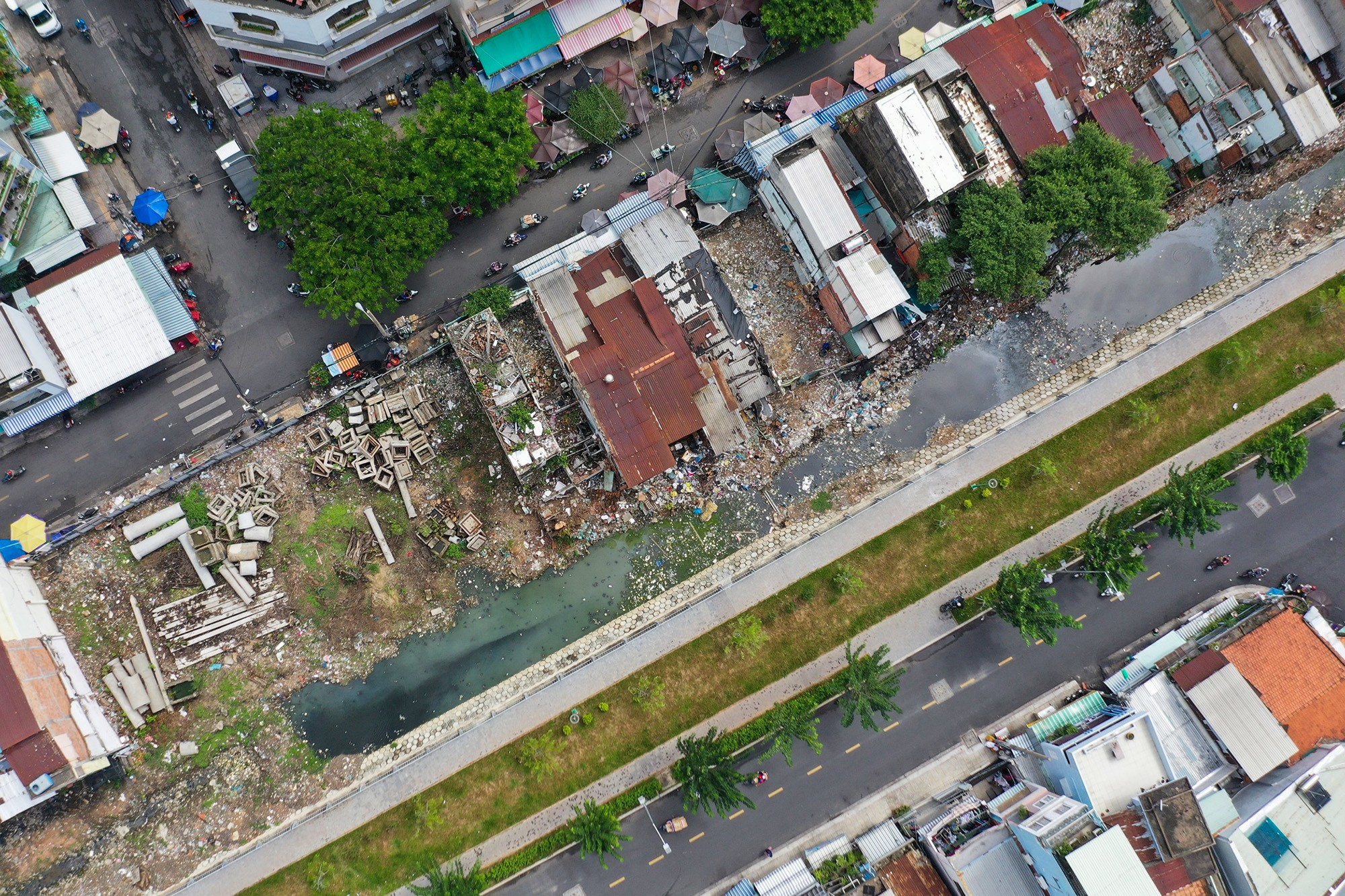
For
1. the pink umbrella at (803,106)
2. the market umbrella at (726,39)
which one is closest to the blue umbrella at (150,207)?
the market umbrella at (726,39)

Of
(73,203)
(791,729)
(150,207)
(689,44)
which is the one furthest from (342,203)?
(791,729)

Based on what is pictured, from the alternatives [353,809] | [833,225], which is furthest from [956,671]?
[353,809]

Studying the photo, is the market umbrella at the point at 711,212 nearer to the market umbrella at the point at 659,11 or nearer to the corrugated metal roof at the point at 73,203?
the market umbrella at the point at 659,11

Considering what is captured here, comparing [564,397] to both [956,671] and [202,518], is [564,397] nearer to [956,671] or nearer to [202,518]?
[202,518]

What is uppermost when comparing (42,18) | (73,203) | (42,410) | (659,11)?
(42,18)

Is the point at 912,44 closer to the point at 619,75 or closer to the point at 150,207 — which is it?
the point at 619,75

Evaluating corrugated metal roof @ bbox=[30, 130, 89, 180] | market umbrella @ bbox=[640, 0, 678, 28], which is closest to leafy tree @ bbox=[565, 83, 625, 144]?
market umbrella @ bbox=[640, 0, 678, 28]
